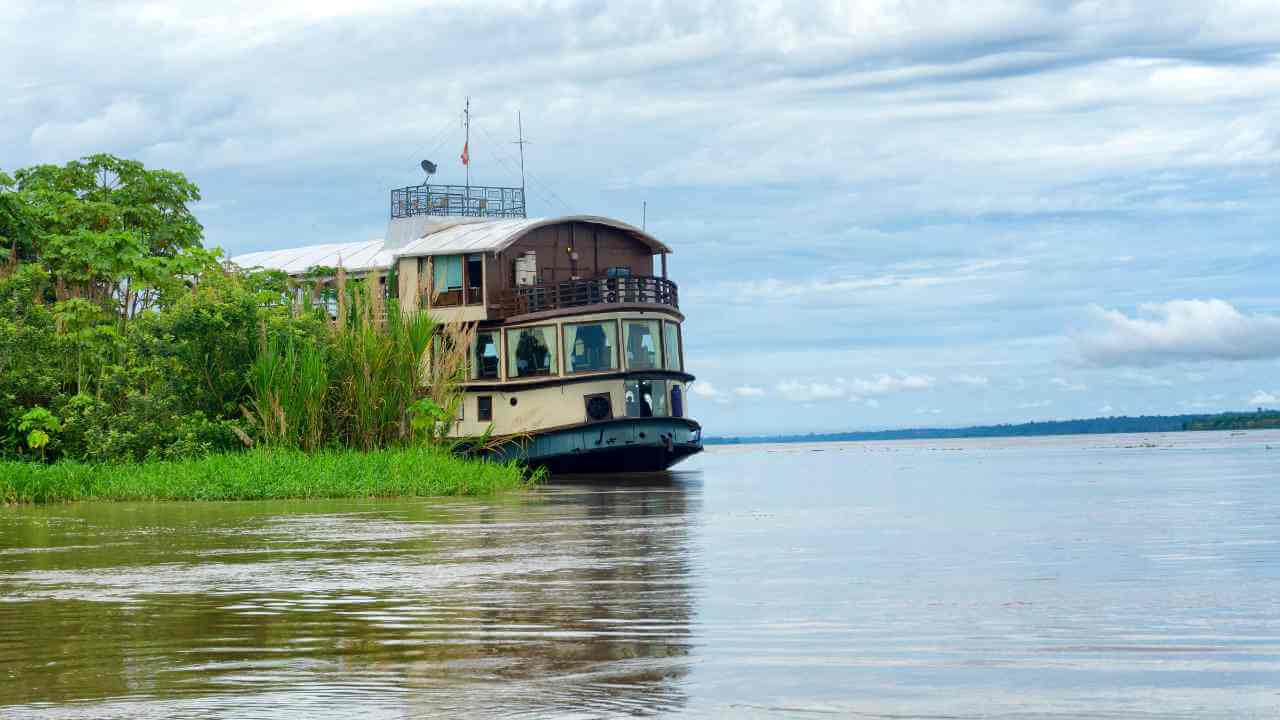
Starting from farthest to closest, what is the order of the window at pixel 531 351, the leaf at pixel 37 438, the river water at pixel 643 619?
the window at pixel 531 351 → the leaf at pixel 37 438 → the river water at pixel 643 619

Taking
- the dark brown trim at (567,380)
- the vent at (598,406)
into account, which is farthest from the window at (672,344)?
the vent at (598,406)

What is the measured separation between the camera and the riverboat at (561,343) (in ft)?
127

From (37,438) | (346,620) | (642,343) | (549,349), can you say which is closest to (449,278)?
(549,349)

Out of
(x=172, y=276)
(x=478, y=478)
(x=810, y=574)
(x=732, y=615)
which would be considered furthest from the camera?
(x=172, y=276)

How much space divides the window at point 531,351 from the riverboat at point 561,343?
0.13ft

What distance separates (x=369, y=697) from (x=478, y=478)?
65.3ft

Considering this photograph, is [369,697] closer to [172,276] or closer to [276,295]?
[276,295]

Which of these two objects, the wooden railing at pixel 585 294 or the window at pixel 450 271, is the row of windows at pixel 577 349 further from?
the window at pixel 450 271

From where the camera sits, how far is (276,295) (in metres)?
33.3

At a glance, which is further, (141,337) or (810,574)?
(141,337)

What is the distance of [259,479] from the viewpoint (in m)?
24.0

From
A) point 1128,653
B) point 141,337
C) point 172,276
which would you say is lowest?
point 1128,653

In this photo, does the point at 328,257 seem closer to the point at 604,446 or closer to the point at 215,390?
the point at 604,446

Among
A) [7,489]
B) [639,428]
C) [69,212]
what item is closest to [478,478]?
[7,489]
